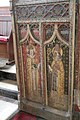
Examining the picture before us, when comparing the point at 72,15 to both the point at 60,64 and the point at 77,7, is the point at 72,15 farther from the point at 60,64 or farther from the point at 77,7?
the point at 60,64

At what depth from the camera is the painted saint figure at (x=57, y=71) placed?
1895mm

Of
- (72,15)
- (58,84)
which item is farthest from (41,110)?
(72,15)

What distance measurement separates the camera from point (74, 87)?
1.91m

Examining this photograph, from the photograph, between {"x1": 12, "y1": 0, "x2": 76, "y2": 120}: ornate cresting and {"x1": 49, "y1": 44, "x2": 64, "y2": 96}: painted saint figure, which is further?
{"x1": 49, "y1": 44, "x2": 64, "y2": 96}: painted saint figure

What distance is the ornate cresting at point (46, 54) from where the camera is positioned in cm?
177

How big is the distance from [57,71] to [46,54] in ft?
0.73

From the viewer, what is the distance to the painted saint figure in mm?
1895

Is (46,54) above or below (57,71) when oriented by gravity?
above

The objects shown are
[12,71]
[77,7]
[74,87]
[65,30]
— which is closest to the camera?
[77,7]

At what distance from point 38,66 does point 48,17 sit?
58cm

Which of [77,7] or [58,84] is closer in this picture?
[77,7]

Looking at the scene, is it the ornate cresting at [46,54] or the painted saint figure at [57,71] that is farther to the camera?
the painted saint figure at [57,71]

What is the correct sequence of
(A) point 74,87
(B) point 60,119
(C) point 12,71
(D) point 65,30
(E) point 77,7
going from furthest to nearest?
(C) point 12,71 < (B) point 60,119 < (A) point 74,87 < (D) point 65,30 < (E) point 77,7

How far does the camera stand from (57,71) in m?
1.96
